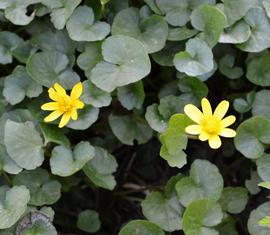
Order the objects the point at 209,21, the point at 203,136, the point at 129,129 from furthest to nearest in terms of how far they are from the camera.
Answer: the point at 129,129
the point at 209,21
the point at 203,136

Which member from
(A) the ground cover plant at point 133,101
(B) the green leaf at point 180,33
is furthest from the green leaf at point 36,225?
(B) the green leaf at point 180,33

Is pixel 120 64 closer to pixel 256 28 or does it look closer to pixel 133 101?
pixel 133 101

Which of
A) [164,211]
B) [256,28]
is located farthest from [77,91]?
[256,28]

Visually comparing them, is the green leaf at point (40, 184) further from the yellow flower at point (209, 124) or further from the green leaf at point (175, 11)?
the green leaf at point (175, 11)

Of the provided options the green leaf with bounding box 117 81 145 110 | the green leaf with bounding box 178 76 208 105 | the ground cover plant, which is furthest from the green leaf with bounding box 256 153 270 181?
the green leaf with bounding box 117 81 145 110

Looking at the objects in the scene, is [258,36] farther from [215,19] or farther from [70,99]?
[70,99]

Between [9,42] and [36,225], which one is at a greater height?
[9,42]

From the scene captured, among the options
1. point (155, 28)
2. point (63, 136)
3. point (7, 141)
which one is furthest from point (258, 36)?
point (7, 141)

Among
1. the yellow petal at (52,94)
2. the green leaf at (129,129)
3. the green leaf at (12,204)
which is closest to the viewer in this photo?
the green leaf at (12,204)
